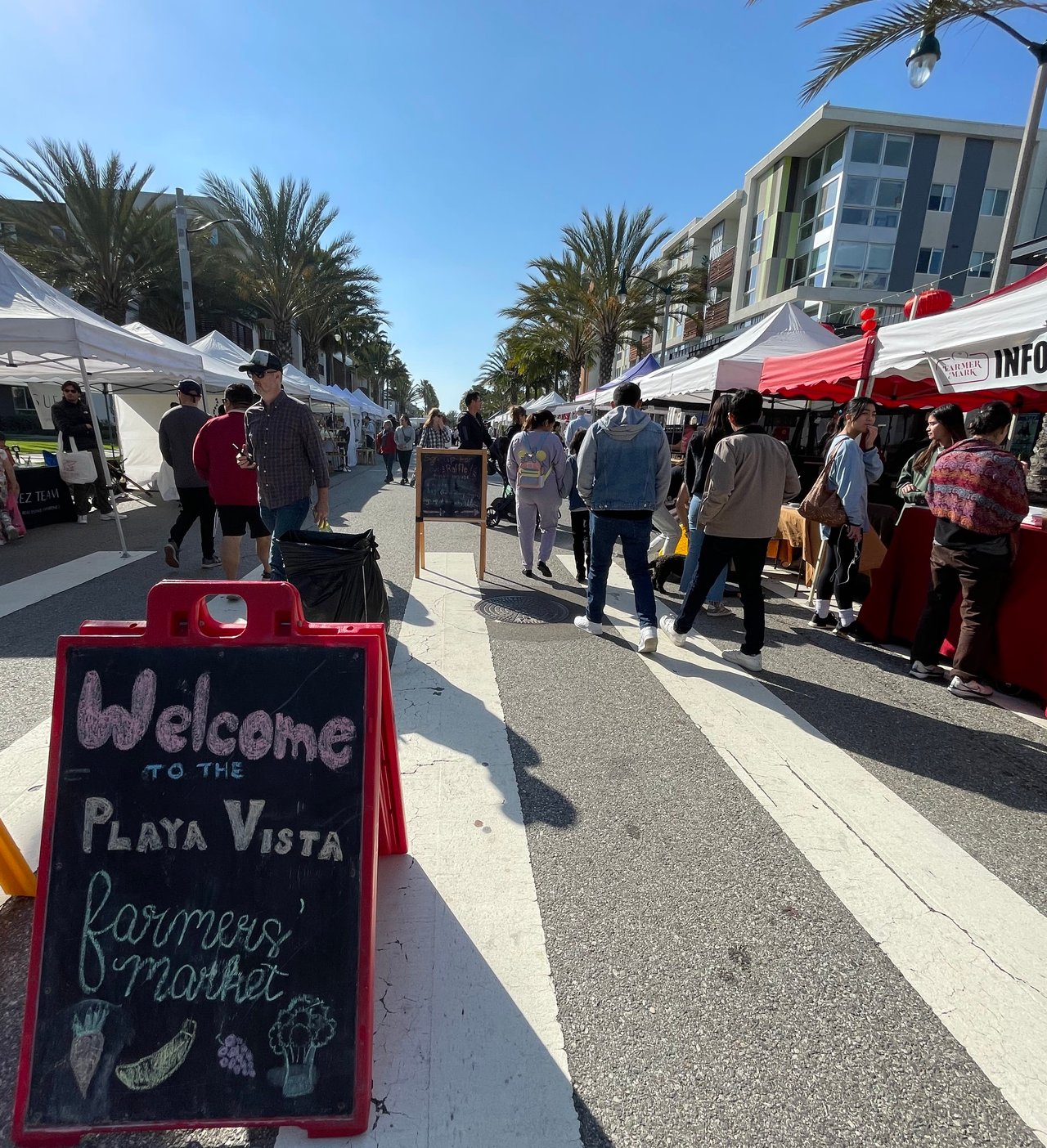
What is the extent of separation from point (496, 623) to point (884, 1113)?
155 inches

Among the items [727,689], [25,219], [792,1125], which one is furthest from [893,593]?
[25,219]

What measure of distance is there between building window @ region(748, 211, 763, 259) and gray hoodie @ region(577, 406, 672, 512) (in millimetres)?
33521

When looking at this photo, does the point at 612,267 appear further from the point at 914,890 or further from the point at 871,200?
the point at 914,890

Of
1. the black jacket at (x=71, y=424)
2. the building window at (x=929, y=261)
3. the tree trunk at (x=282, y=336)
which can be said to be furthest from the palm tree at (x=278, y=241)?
the building window at (x=929, y=261)

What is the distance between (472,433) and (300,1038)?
24.1ft

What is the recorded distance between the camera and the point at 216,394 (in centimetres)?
1487

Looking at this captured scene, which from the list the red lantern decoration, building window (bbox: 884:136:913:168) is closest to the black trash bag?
the red lantern decoration

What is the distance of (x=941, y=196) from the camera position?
27.2 m

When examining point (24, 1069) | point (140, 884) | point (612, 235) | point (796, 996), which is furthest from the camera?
point (612, 235)

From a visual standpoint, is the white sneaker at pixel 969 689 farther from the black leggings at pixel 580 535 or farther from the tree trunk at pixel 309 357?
the tree trunk at pixel 309 357

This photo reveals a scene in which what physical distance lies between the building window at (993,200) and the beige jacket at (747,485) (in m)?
33.9

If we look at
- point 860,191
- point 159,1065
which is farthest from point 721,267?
point 159,1065

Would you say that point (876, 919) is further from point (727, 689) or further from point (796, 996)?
point (727, 689)

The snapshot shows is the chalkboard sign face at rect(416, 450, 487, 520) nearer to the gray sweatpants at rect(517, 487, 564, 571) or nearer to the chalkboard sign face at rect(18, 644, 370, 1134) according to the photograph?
the gray sweatpants at rect(517, 487, 564, 571)
